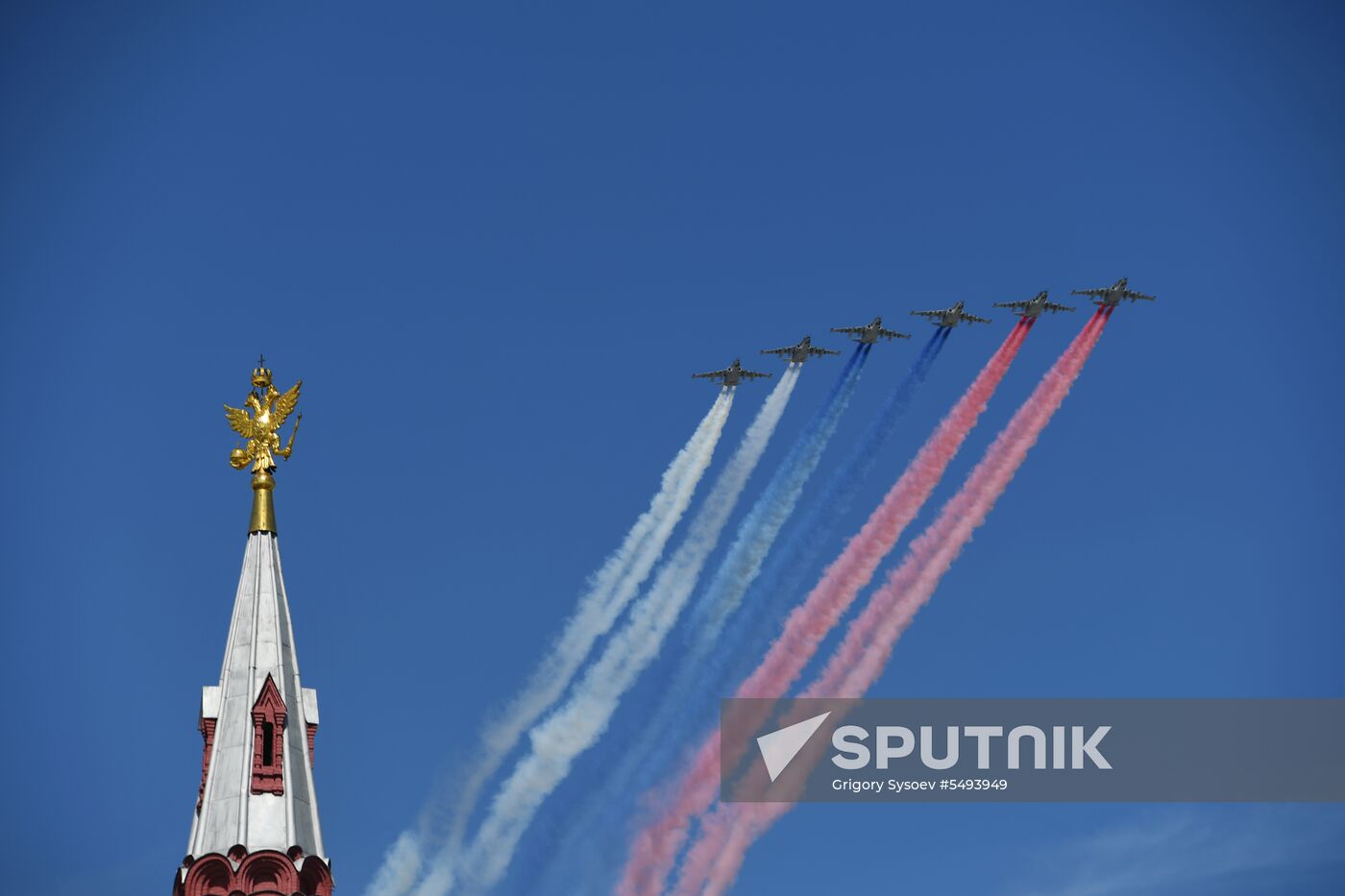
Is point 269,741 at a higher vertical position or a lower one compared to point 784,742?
→ lower

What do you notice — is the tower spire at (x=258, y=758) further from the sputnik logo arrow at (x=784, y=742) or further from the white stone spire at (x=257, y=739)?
the sputnik logo arrow at (x=784, y=742)

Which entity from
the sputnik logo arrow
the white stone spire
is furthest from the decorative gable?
the sputnik logo arrow

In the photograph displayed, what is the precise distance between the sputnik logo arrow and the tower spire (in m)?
24.7

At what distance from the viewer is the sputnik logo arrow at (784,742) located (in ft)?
389

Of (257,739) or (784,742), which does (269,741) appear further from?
(784,742)

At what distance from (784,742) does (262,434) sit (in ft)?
84.9

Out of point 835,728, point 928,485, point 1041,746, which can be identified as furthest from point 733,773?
point 928,485

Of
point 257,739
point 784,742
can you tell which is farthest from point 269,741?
point 784,742

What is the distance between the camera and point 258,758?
9519 cm

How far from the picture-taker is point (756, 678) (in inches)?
4904

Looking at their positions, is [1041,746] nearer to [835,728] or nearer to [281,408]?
[835,728]

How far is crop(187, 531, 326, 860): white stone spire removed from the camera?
3691 inches

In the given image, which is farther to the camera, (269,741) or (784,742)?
(784,742)

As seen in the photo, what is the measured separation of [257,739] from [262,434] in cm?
1262
